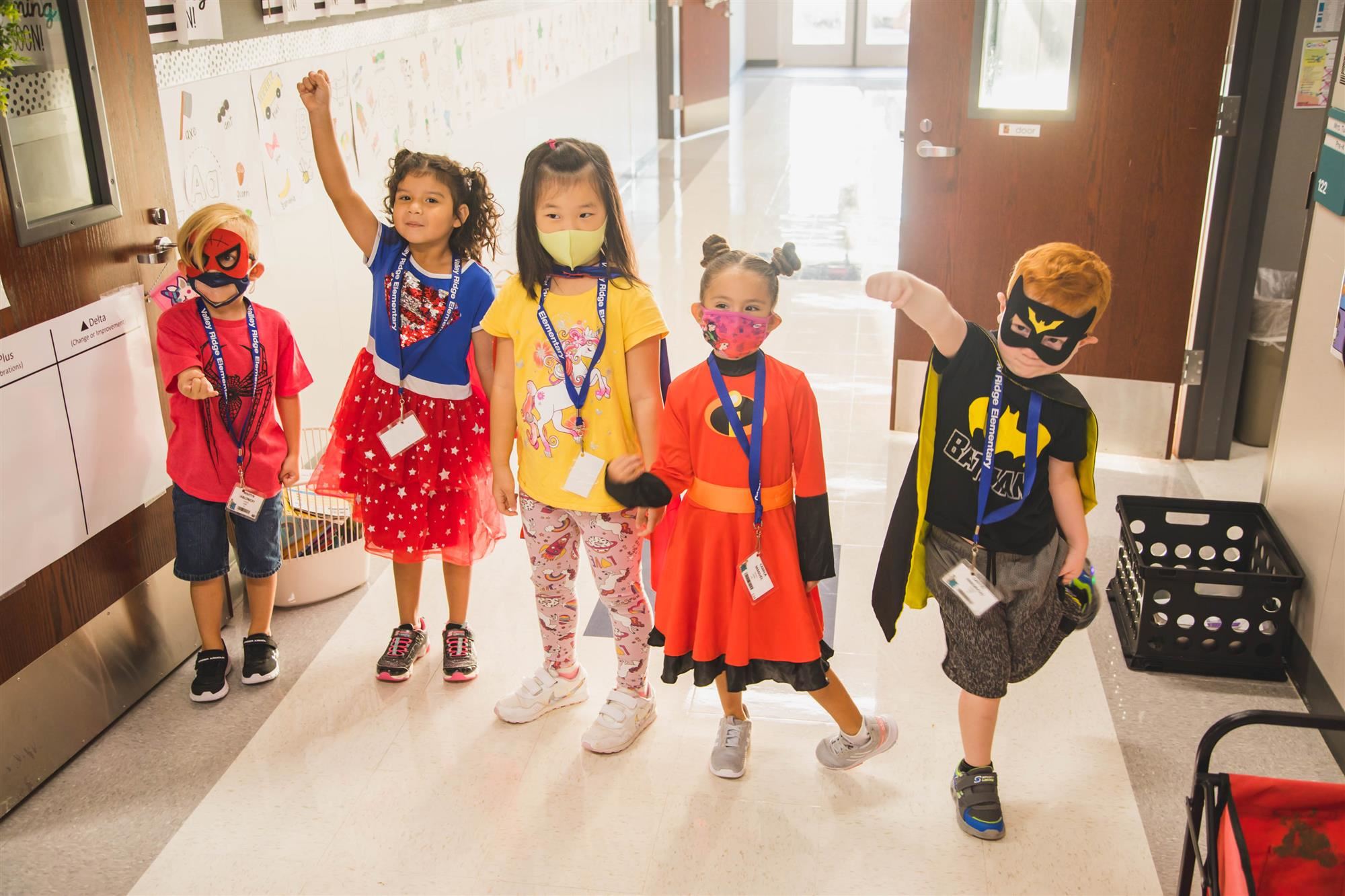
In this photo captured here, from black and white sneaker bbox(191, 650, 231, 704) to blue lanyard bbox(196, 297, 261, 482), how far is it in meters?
0.48

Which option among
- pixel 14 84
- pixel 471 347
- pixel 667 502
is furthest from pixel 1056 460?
pixel 14 84

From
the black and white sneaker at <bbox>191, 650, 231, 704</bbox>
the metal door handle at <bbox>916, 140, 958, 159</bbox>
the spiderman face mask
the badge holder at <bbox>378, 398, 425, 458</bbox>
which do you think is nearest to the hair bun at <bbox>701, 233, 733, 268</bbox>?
the badge holder at <bbox>378, 398, 425, 458</bbox>

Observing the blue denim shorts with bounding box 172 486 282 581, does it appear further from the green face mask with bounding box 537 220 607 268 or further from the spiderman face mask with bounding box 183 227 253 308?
the green face mask with bounding box 537 220 607 268

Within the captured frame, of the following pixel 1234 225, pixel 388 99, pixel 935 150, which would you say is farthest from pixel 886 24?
pixel 388 99

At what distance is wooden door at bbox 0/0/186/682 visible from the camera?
2.38m

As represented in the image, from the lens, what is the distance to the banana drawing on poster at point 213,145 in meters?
2.92

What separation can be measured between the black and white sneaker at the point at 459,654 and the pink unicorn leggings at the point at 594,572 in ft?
0.89

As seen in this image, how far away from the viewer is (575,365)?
2.36 meters

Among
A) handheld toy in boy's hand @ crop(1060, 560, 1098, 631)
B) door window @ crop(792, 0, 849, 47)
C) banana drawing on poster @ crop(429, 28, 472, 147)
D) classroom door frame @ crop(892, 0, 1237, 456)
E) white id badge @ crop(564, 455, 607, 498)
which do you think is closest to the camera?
handheld toy in boy's hand @ crop(1060, 560, 1098, 631)

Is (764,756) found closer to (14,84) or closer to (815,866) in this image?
(815,866)

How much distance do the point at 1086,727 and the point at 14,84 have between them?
107 inches

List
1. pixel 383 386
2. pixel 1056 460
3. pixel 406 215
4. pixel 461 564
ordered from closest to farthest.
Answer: pixel 1056 460, pixel 406 215, pixel 383 386, pixel 461 564

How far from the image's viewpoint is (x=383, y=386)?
2688 millimetres

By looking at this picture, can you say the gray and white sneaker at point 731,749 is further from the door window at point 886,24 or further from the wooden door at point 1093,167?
the door window at point 886,24
